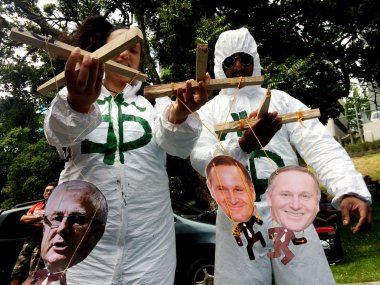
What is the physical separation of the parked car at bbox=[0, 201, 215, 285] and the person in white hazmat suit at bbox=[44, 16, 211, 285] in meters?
3.58

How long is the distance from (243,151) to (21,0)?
10621mm

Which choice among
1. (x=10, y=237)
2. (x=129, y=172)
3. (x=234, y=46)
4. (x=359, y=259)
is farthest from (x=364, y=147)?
(x=129, y=172)

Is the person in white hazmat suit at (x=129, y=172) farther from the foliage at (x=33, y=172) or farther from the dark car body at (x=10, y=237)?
the foliage at (x=33, y=172)

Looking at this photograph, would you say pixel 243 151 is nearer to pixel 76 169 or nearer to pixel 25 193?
pixel 76 169

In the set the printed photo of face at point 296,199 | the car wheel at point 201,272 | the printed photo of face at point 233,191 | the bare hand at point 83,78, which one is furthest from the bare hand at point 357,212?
the car wheel at point 201,272

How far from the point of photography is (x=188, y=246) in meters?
5.54

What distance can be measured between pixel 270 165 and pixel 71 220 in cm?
101

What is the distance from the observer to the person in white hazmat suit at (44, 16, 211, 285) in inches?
66.1

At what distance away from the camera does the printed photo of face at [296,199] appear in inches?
65.2

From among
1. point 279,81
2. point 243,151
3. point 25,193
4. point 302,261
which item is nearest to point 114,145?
point 243,151

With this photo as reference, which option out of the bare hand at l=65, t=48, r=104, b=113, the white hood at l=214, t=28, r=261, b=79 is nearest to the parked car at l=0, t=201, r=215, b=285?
the white hood at l=214, t=28, r=261, b=79

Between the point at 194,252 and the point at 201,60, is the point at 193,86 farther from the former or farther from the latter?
the point at 194,252

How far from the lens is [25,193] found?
11.1 metres

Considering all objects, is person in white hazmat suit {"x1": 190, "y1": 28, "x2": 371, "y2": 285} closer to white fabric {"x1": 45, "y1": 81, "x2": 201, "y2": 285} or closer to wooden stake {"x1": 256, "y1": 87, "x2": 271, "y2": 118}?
wooden stake {"x1": 256, "y1": 87, "x2": 271, "y2": 118}
